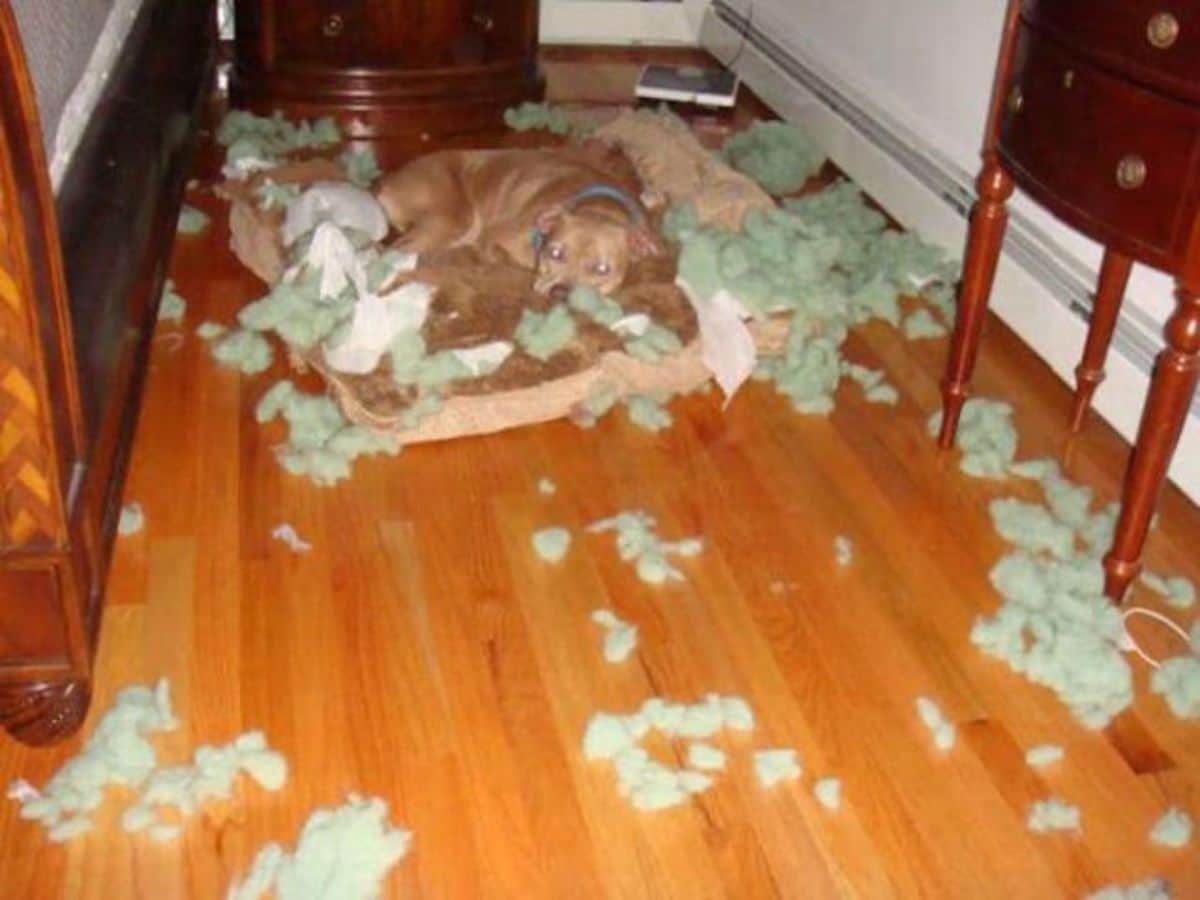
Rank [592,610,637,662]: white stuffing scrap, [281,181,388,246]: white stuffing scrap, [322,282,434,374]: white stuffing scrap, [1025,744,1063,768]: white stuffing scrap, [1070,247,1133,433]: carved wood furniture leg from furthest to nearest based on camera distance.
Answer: [281,181,388,246]: white stuffing scrap
[322,282,434,374]: white stuffing scrap
[1070,247,1133,433]: carved wood furniture leg
[592,610,637,662]: white stuffing scrap
[1025,744,1063,768]: white stuffing scrap

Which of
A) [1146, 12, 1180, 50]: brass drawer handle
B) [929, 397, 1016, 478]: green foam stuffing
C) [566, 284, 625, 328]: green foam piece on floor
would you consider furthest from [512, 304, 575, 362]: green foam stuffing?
[1146, 12, 1180, 50]: brass drawer handle

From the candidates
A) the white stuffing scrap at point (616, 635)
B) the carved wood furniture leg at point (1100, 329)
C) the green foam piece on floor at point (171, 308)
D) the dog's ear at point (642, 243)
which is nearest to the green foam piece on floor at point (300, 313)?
the green foam piece on floor at point (171, 308)

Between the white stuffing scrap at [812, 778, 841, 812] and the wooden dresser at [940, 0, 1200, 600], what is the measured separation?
54cm

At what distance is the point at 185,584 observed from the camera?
179 centimetres

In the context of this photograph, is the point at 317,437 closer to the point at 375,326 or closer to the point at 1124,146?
the point at 375,326

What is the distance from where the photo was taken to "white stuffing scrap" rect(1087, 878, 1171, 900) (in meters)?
1.39

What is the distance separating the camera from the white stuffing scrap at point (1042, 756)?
1581mm

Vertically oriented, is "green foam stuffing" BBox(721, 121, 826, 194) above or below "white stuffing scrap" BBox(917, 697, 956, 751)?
above

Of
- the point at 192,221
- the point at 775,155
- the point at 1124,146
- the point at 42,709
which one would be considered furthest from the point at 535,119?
the point at 42,709

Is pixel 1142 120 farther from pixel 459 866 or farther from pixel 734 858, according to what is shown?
pixel 459 866

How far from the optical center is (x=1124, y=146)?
59.2 inches

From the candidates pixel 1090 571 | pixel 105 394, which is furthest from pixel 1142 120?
pixel 105 394

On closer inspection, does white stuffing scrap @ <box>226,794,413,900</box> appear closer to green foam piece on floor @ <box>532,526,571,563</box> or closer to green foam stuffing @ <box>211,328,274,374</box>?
green foam piece on floor @ <box>532,526,571,563</box>

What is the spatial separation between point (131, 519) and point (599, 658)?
72 centimetres
